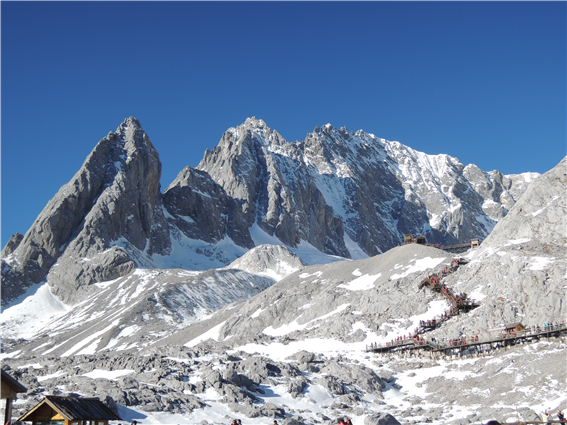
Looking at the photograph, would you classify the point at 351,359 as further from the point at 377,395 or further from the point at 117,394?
the point at 117,394

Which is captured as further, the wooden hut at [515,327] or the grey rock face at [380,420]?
the wooden hut at [515,327]

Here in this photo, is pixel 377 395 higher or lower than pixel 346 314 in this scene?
lower

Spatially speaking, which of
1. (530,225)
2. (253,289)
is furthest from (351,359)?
(253,289)

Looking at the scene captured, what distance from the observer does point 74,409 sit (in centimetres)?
2434

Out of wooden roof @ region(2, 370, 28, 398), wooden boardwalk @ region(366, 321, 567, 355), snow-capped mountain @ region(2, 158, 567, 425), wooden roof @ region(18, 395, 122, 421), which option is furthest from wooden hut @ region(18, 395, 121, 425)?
wooden boardwalk @ region(366, 321, 567, 355)

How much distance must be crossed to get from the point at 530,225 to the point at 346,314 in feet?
90.3

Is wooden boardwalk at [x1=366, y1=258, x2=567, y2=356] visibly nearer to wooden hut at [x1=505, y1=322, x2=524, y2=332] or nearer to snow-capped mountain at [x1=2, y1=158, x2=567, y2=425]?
wooden hut at [x1=505, y1=322, x2=524, y2=332]

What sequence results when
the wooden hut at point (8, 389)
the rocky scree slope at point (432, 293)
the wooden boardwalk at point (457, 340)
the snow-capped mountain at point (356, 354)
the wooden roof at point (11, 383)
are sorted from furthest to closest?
the rocky scree slope at point (432, 293) → the wooden boardwalk at point (457, 340) → the snow-capped mountain at point (356, 354) → the wooden hut at point (8, 389) → the wooden roof at point (11, 383)

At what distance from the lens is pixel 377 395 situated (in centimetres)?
5488

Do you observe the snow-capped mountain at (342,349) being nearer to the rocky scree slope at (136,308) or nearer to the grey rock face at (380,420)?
the grey rock face at (380,420)

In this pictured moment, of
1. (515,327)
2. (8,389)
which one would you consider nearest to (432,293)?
(515,327)

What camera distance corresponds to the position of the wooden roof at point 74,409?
2355 centimetres

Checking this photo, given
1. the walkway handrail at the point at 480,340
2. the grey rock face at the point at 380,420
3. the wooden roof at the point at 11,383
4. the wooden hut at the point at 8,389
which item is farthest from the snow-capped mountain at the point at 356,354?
the wooden roof at the point at 11,383

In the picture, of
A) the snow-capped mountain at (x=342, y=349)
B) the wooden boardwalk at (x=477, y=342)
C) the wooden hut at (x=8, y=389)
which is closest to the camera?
the wooden hut at (x=8, y=389)
